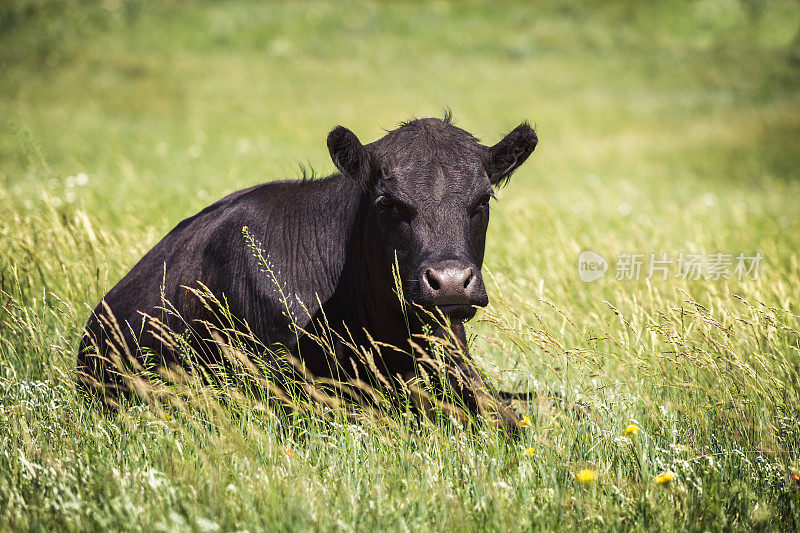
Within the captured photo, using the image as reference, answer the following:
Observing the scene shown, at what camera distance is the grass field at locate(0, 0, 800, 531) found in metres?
2.98

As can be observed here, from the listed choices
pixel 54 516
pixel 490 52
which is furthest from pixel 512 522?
pixel 490 52

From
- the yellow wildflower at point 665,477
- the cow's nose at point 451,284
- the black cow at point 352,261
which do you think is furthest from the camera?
the black cow at point 352,261

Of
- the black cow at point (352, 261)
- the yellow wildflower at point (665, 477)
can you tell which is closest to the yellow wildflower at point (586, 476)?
the yellow wildflower at point (665, 477)

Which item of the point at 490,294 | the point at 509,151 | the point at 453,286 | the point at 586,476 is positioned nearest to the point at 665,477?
the point at 586,476

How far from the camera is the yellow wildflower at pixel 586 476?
2.95m

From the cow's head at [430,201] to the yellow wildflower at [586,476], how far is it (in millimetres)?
937

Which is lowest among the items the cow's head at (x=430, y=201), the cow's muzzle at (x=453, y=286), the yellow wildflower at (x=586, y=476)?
the yellow wildflower at (x=586, y=476)

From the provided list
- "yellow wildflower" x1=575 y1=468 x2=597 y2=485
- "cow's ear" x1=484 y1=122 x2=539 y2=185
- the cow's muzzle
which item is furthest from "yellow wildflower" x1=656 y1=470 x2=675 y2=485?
"cow's ear" x1=484 y1=122 x2=539 y2=185

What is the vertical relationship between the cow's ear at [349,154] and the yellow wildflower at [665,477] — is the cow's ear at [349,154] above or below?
above

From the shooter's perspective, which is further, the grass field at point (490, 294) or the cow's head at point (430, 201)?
the cow's head at point (430, 201)

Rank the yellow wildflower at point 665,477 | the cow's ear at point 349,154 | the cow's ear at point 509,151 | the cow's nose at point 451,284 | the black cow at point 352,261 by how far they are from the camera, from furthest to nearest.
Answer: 1. the cow's ear at point 509,151
2. the cow's ear at point 349,154
3. the black cow at point 352,261
4. the cow's nose at point 451,284
5. the yellow wildflower at point 665,477

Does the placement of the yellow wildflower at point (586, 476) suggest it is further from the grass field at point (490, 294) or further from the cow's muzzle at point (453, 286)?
the cow's muzzle at point (453, 286)

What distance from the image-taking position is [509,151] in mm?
4277

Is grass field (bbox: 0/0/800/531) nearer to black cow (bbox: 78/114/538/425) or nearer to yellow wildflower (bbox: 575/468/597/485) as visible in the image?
yellow wildflower (bbox: 575/468/597/485)
